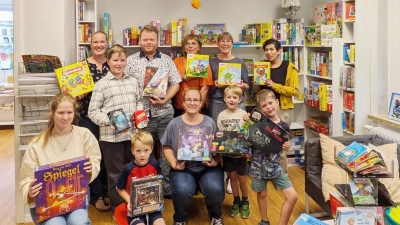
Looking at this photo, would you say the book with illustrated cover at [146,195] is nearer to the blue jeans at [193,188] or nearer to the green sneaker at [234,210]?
the blue jeans at [193,188]

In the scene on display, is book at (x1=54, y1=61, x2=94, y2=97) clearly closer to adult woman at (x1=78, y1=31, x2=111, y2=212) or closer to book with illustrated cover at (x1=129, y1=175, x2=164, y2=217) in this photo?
adult woman at (x1=78, y1=31, x2=111, y2=212)

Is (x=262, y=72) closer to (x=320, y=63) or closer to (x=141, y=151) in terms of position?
(x=320, y=63)

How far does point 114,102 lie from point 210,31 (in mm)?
1955

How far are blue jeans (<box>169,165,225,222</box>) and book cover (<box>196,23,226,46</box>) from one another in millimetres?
2029

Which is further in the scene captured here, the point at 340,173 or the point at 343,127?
the point at 343,127

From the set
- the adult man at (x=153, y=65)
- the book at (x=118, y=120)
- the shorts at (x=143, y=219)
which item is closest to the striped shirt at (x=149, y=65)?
the adult man at (x=153, y=65)

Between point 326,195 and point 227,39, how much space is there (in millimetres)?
1581

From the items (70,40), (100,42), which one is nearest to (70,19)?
(70,40)

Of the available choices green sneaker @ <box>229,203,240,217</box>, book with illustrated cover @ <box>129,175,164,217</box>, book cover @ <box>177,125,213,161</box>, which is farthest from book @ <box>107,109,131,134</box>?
green sneaker @ <box>229,203,240,217</box>

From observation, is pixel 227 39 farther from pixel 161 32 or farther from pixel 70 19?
pixel 70 19

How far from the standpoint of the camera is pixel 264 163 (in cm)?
270

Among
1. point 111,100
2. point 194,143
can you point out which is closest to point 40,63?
point 111,100

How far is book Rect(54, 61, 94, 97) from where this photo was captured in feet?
10.0

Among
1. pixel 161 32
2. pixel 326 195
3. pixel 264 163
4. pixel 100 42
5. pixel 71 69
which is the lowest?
pixel 326 195
